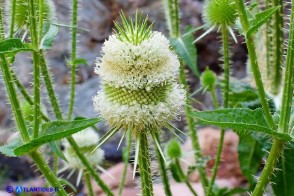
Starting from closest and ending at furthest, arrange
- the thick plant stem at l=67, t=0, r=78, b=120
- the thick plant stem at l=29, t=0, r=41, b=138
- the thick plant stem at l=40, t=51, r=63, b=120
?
the thick plant stem at l=29, t=0, r=41, b=138 → the thick plant stem at l=40, t=51, r=63, b=120 → the thick plant stem at l=67, t=0, r=78, b=120

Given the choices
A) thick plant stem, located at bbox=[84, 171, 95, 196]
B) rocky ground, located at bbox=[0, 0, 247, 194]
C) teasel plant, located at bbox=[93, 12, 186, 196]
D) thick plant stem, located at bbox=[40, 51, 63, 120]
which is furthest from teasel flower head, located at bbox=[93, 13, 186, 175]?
rocky ground, located at bbox=[0, 0, 247, 194]

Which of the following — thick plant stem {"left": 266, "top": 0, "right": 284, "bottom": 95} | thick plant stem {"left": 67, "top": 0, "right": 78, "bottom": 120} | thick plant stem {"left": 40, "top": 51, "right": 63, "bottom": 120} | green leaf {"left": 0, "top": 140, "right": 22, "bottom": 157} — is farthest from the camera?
thick plant stem {"left": 266, "top": 0, "right": 284, "bottom": 95}

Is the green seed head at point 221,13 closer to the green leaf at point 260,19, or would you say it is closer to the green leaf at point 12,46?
the green leaf at point 260,19

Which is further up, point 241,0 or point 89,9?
point 89,9

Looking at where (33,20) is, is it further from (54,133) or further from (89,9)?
(89,9)

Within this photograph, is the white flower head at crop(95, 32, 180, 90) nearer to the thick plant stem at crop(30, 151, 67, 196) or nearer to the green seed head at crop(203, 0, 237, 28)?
the thick plant stem at crop(30, 151, 67, 196)

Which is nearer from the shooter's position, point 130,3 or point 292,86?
point 292,86

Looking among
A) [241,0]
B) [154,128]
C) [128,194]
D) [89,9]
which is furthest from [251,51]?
[89,9]

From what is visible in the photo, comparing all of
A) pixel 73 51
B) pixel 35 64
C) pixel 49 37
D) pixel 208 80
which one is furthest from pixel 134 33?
pixel 208 80
